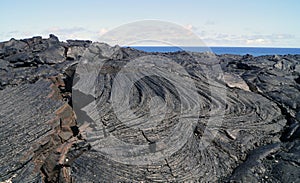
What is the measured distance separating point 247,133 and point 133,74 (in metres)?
4.03

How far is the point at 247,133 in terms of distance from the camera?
8977mm

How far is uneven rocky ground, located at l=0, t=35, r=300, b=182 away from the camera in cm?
726

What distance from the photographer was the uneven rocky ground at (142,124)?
726cm

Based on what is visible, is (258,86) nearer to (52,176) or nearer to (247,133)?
(247,133)

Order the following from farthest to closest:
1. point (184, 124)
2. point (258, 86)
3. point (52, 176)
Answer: point (258, 86) < point (184, 124) < point (52, 176)

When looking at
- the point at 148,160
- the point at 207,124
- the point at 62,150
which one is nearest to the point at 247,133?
the point at 207,124

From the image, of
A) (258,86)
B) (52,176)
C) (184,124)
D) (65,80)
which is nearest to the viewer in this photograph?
(52,176)

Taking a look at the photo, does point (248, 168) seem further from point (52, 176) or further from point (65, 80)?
point (65, 80)

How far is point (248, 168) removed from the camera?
295 inches

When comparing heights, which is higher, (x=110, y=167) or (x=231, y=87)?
(x=231, y=87)

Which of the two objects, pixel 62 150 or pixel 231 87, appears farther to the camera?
pixel 231 87

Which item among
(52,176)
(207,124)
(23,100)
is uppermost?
(23,100)

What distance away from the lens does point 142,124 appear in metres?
8.45

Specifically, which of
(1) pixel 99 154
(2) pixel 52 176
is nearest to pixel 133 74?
(1) pixel 99 154
